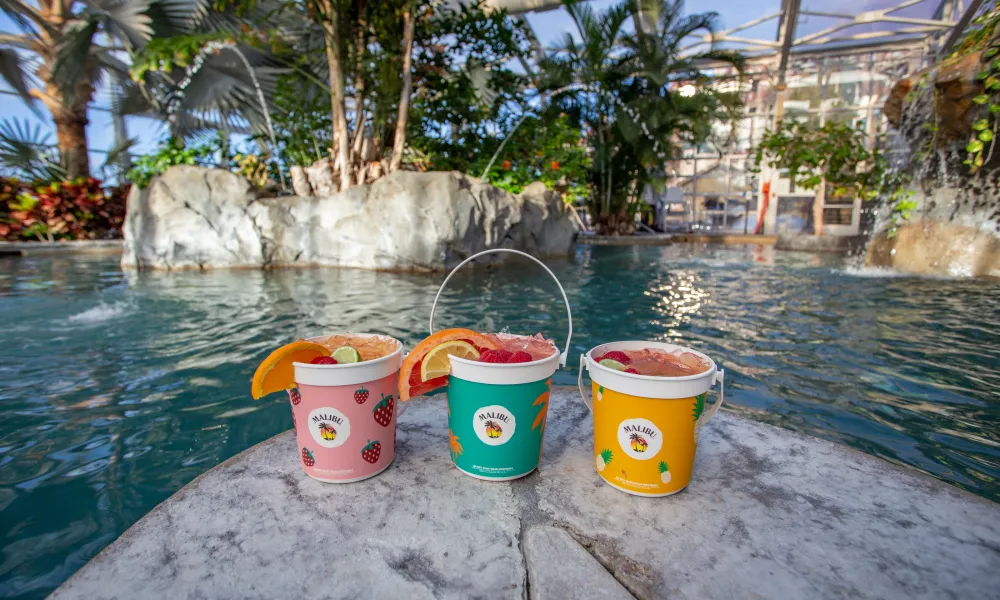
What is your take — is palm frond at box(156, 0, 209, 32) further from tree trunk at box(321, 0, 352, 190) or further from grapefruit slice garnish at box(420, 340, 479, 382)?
grapefruit slice garnish at box(420, 340, 479, 382)

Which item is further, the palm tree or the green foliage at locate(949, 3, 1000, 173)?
the palm tree

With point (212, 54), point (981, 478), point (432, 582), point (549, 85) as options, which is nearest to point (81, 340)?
point (432, 582)

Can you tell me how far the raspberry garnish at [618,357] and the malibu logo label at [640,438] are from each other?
0.17 metres

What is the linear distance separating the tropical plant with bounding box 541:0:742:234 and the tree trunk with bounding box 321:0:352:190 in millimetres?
4988

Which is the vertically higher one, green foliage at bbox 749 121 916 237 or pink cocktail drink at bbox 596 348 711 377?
green foliage at bbox 749 121 916 237

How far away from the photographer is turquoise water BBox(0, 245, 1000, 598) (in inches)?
72.5

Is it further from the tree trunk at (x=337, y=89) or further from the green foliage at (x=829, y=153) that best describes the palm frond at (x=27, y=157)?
the green foliage at (x=829, y=153)

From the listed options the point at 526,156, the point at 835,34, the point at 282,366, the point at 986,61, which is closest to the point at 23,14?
the point at 526,156

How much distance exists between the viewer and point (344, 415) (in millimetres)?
1318

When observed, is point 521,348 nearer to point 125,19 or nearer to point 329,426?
point 329,426

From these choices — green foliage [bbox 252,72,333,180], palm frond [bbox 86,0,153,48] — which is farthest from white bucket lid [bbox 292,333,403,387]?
palm frond [bbox 86,0,153,48]

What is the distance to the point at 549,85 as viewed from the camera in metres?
10.9

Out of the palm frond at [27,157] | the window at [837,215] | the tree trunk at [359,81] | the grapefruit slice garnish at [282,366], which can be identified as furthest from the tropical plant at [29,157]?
the window at [837,215]

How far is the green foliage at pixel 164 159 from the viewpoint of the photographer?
25.7 feet
